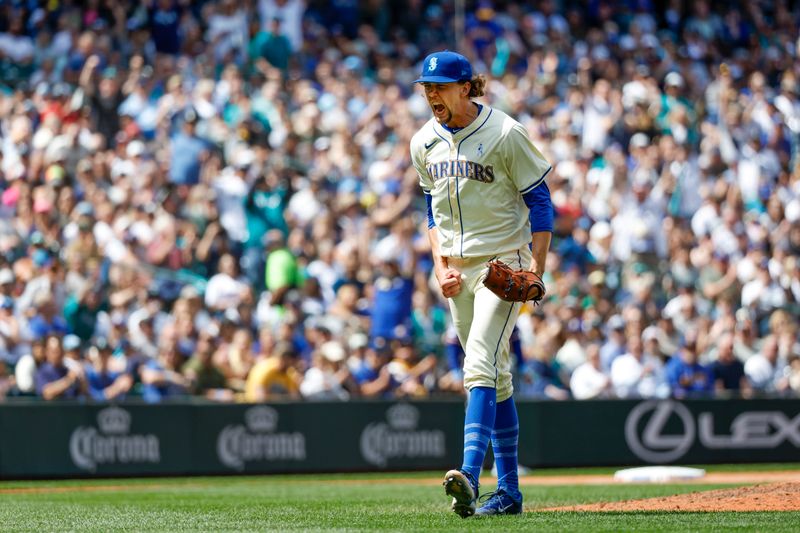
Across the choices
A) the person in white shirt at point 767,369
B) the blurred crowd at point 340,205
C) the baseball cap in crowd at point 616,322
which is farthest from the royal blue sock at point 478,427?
the person in white shirt at point 767,369

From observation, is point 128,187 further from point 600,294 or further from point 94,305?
point 600,294

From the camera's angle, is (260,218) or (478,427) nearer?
(478,427)

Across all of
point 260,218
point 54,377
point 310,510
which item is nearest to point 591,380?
point 260,218

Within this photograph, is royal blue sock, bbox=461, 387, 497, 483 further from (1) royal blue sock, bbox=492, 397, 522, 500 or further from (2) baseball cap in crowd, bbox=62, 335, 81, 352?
(2) baseball cap in crowd, bbox=62, 335, 81, 352

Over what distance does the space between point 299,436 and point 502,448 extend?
671 cm

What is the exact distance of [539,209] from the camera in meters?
6.65

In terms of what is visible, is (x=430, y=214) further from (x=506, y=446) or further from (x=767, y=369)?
(x=767, y=369)

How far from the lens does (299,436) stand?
13.3 metres

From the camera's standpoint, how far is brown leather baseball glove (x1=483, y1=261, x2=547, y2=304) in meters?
6.41

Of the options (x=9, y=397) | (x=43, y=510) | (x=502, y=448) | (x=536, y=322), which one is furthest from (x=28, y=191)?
(x=502, y=448)

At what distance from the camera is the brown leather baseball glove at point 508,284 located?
6406 millimetres

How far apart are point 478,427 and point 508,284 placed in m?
0.68

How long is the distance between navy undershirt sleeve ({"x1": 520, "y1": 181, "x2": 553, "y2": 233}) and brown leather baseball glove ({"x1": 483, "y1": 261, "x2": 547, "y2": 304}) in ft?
0.95

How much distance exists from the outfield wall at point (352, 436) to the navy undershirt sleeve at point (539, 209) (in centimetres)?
691
